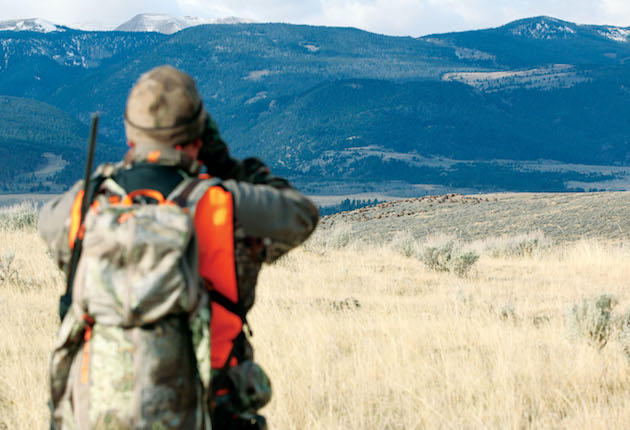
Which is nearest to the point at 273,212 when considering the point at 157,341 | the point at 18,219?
the point at 157,341

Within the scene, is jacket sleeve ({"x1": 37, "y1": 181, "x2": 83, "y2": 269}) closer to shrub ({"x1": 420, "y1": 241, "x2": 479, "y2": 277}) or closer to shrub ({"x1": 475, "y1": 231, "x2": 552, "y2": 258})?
shrub ({"x1": 420, "y1": 241, "x2": 479, "y2": 277})

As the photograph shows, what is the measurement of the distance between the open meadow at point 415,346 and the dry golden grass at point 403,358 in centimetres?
1

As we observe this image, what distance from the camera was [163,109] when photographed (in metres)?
2.08

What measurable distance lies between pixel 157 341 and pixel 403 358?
10.4ft

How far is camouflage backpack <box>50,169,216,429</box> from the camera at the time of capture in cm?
189

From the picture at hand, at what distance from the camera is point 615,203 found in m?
21.9

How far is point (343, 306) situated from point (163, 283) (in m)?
5.19

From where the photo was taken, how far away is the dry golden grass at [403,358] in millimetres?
3977

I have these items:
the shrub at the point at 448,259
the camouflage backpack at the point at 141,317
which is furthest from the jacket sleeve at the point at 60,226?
the shrub at the point at 448,259

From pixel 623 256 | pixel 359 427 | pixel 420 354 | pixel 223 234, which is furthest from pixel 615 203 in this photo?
pixel 223 234

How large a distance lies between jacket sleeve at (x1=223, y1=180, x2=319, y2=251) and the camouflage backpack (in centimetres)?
10

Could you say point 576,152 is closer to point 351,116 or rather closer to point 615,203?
point 351,116

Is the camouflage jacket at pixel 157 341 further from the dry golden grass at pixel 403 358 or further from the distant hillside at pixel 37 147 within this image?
the distant hillside at pixel 37 147

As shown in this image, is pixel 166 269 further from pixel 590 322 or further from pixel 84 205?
pixel 590 322
